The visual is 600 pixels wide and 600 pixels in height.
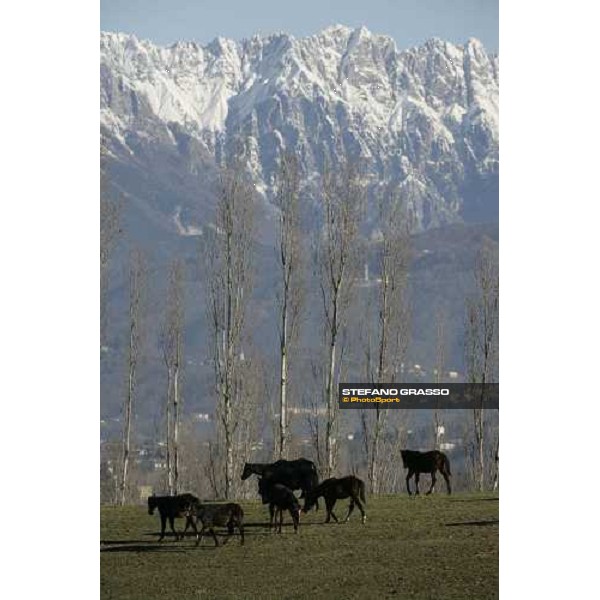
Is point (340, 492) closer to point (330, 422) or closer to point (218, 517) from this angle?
point (218, 517)

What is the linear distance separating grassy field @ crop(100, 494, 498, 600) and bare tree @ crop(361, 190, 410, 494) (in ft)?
17.1

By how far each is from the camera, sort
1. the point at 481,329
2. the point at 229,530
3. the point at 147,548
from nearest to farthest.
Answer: the point at 147,548 → the point at 229,530 → the point at 481,329

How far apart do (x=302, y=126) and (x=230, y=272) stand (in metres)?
75.6

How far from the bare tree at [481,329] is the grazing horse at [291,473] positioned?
5.78 m

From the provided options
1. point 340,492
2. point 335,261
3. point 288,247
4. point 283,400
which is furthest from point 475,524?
point 288,247

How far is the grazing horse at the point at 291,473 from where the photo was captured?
1640 cm

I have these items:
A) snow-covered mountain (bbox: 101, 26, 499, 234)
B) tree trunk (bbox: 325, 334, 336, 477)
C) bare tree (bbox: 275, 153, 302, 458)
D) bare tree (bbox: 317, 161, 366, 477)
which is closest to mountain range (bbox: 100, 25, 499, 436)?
snow-covered mountain (bbox: 101, 26, 499, 234)

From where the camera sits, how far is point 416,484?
17.9 metres

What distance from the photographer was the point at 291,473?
54.9 ft

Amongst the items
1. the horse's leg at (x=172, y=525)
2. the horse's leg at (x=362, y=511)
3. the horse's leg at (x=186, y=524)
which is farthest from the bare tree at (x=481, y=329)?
the horse's leg at (x=172, y=525)
